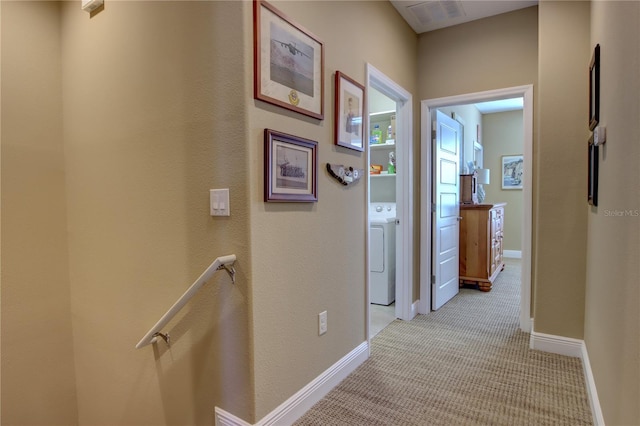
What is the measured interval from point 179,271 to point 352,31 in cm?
179

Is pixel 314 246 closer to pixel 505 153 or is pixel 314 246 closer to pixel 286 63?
pixel 286 63

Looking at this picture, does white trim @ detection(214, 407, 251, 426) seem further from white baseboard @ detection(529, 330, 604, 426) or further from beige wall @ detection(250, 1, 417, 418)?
white baseboard @ detection(529, 330, 604, 426)

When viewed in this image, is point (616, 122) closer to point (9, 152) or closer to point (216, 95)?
point (216, 95)

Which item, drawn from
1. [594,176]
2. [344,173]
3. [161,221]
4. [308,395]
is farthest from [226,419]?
[594,176]

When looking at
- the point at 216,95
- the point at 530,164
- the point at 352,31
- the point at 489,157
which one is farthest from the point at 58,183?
the point at 489,157

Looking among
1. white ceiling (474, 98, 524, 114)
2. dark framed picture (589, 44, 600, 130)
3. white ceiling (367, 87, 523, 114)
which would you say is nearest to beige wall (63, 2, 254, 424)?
dark framed picture (589, 44, 600, 130)

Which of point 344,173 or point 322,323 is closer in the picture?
point 322,323

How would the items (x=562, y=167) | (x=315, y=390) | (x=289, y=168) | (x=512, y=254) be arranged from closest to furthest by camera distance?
1. (x=289, y=168)
2. (x=315, y=390)
3. (x=562, y=167)
4. (x=512, y=254)

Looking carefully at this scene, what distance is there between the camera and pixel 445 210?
Answer: 138 inches

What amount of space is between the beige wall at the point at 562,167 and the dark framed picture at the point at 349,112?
1334 millimetres

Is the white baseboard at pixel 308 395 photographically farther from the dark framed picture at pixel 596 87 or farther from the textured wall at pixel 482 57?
the dark framed picture at pixel 596 87

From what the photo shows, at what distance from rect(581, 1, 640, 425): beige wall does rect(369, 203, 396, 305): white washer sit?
5.87 feet

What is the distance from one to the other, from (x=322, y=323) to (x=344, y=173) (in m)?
0.89

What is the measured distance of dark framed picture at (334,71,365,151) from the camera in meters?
2.01
